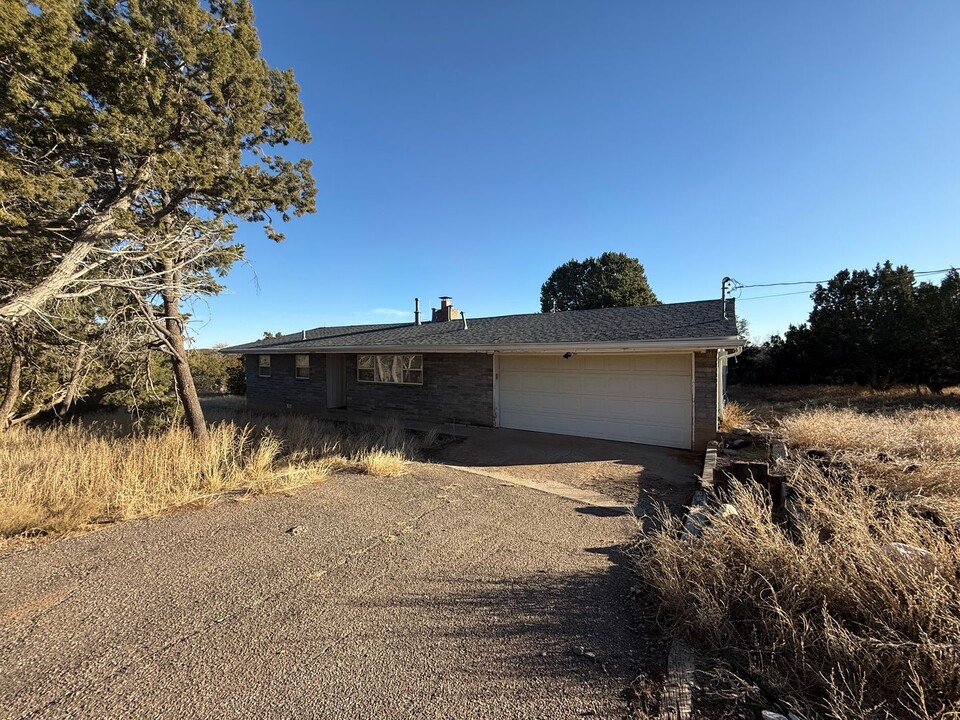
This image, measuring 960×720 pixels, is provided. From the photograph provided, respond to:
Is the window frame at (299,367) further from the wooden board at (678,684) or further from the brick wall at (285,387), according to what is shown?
the wooden board at (678,684)

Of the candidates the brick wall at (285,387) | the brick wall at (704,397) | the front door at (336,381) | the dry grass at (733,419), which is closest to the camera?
the brick wall at (704,397)

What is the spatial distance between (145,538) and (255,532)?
1034mm

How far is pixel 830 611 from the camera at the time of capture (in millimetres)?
2639

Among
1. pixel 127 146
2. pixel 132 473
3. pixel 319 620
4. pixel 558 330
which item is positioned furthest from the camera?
pixel 558 330

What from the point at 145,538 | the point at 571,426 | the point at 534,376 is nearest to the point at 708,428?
the point at 571,426

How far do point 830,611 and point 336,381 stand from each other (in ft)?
50.6

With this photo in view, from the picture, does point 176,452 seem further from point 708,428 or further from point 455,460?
point 708,428

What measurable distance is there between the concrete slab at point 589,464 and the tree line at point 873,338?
1853cm

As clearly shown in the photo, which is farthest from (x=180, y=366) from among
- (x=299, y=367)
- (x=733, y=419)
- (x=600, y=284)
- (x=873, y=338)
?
(x=600, y=284)

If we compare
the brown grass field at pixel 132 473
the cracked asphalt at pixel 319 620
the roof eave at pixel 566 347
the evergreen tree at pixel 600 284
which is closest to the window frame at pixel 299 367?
the roof eave at pixel 566 347

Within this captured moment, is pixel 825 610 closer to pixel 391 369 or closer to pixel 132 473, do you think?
pixel 132 473

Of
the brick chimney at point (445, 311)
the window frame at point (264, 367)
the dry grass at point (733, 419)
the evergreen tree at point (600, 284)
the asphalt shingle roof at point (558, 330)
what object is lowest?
the dry grass at point (733, 419)

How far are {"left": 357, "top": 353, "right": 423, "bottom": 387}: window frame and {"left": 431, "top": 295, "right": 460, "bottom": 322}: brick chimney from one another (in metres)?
3.88

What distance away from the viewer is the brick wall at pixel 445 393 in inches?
456
